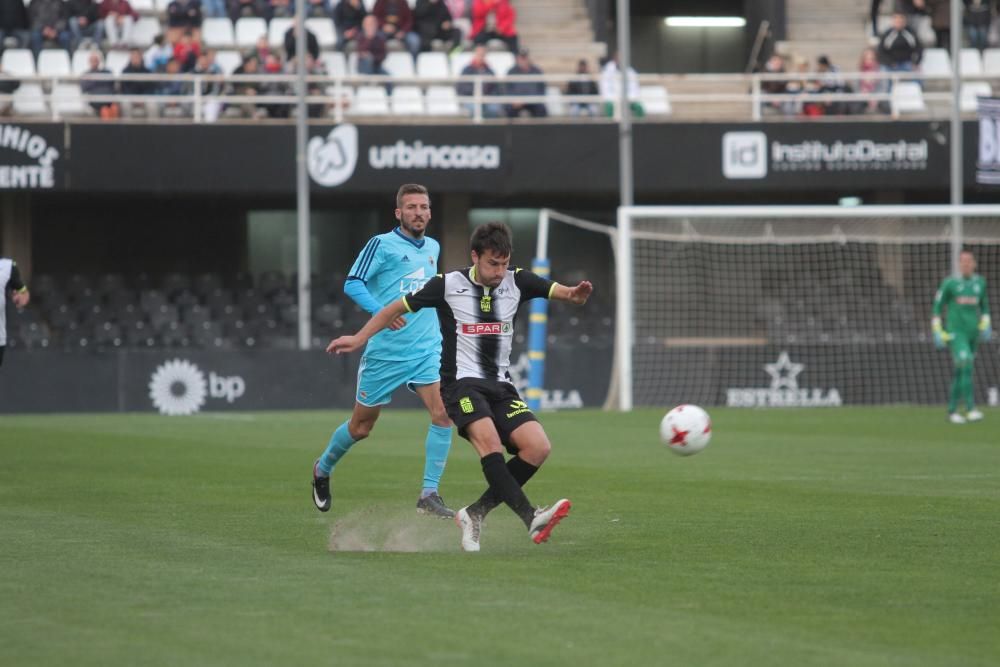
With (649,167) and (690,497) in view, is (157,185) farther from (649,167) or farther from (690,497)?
(690,497)

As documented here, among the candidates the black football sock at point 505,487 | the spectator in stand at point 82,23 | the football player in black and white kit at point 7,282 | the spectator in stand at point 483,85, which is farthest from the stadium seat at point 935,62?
the black football sock at point 505,487

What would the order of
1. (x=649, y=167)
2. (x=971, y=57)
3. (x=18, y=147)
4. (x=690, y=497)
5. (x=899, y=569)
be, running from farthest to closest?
(x=971, y=57) → (x=649, y=167) → (x=18, y=147) → (x=690, y=497) → (x=899, y=569)

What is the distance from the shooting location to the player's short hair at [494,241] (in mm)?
8727

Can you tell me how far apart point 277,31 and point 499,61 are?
410cm

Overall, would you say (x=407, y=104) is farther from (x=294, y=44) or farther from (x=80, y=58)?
(x=80, y=58)

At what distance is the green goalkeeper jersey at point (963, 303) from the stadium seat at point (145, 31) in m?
15.2

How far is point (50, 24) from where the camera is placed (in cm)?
2908

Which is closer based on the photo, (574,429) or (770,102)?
(574,429)

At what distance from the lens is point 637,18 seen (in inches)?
1486

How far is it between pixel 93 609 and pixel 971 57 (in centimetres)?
2788

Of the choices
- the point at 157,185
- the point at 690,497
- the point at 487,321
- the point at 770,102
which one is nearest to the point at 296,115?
the point at 157,185

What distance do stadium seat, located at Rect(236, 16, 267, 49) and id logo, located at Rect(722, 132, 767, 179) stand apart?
8.69m

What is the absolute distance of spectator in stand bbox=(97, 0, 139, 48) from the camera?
96.1ft

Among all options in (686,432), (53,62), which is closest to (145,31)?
(53,62)
